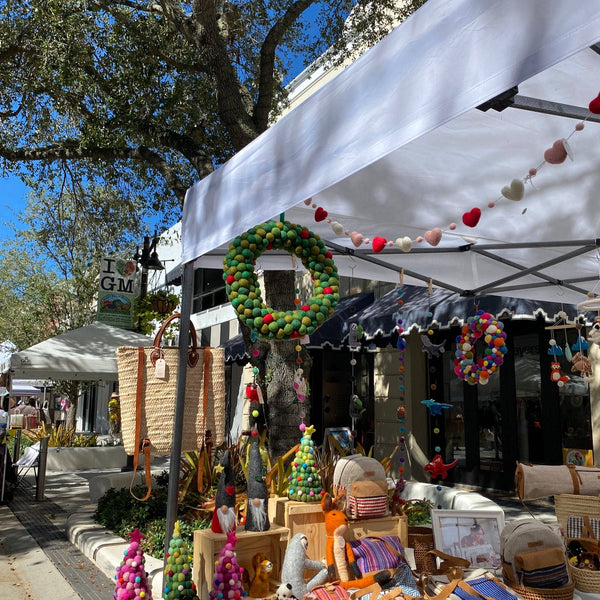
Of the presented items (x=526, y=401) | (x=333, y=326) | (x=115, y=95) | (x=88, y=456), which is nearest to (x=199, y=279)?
(x=88, y=456)

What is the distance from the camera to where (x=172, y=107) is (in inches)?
348

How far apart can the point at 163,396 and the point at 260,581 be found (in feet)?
3.90

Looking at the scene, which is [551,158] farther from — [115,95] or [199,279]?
[199,279]

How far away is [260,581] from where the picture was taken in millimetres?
3344

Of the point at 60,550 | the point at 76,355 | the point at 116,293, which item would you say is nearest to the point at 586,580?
the point at 60,550

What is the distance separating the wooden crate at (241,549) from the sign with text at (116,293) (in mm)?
9523

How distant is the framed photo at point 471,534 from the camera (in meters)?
3.37

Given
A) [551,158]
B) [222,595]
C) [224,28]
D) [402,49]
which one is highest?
[224,28]

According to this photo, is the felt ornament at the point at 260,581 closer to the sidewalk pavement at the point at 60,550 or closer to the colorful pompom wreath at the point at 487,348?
the sidewalk pavement at the point at 60,550

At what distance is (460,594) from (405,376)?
824cm

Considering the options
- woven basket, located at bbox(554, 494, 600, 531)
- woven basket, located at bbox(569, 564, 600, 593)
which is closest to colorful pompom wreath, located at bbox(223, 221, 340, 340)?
woven basket, located at bbox(569, 564, 600, 593)

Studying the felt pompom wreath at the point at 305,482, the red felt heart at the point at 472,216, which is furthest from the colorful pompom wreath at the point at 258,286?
the felt pompom wreath at the point at 305,482

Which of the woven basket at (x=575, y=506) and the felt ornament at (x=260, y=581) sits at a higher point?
the woven basket at (x=575, y=506)

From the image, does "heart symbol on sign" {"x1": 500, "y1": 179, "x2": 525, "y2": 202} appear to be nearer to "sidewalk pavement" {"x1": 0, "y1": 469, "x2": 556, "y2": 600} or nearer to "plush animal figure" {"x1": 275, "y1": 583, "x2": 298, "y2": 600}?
"plush animal figure" {"x1": 275, "y1": 583, "x2": 298, "y2": 600}
